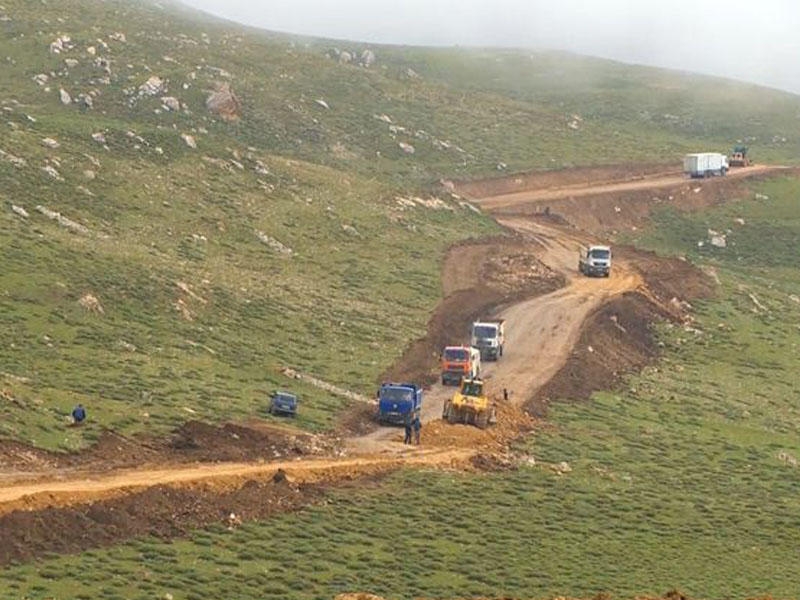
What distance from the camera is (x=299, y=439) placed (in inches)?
2142

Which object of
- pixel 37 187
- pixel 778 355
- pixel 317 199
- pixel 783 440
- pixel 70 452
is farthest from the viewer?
pixel 317 199

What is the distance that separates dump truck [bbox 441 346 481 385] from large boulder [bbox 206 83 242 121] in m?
64.1

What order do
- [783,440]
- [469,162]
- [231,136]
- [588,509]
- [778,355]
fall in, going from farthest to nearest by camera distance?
[469,162]
[231,136]
[778,355]
[783,440]
[588,509]

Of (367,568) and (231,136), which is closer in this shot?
(367,568)

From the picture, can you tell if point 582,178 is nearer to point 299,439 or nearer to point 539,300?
point 539,300

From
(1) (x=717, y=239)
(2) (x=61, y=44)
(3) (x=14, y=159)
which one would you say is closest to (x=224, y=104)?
(2) (x=61, y=44)

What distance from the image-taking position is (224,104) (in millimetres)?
130000

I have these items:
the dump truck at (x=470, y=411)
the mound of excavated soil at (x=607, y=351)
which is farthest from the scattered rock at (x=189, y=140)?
the dump truck at (x=470, y=411)

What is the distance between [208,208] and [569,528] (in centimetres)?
5473

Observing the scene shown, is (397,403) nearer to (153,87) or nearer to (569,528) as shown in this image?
(569,528)

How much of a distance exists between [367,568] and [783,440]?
3889cm

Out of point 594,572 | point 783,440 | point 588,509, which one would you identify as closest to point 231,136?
point 783,440

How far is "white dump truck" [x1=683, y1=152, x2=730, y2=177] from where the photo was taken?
152 metres

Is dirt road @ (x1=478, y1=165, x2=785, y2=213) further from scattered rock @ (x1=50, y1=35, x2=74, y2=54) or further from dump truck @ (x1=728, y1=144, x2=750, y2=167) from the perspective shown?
scattered rock @ (x1=50, y1=35, x2=74, y2=54)
